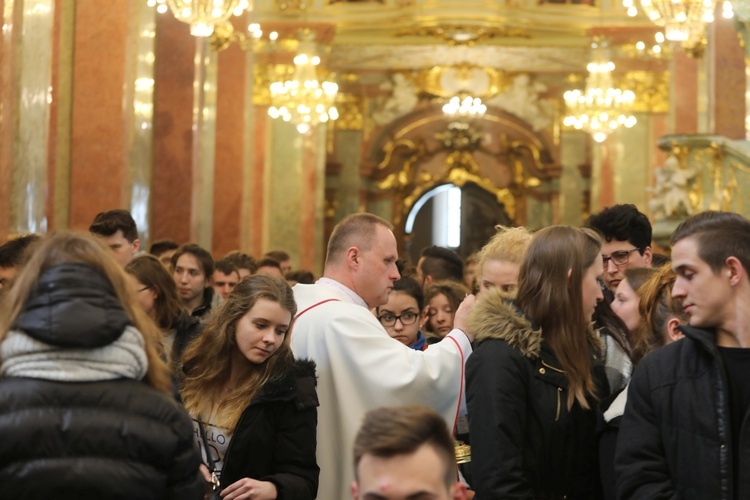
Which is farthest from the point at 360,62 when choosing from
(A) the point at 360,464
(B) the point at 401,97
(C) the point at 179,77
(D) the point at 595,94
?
(A) the point at 360,464

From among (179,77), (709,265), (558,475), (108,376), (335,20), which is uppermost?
(335,20)

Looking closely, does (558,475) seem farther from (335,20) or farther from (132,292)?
(335,20)

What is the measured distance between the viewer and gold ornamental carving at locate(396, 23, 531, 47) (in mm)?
25541

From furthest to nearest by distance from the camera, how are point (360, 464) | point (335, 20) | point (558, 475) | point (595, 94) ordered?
1. point (335, 20)
2. point (595, 94)
3. point (558, 475)
4. point (360, 464)

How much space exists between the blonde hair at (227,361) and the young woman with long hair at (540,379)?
2.96 ft

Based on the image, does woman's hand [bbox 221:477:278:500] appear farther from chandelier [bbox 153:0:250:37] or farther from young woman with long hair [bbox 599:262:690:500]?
chandelier [bbox 153:0:250:37]

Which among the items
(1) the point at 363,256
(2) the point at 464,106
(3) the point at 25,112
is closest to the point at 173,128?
(3) the point at 25,112

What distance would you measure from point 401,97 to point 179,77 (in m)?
10.2

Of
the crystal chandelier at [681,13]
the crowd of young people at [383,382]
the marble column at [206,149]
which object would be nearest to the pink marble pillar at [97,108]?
the marble column at [206,149]

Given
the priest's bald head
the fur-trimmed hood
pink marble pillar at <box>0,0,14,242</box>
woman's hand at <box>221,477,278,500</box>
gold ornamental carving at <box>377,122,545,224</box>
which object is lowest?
woman's hand at <box>221,477,278,500</box>

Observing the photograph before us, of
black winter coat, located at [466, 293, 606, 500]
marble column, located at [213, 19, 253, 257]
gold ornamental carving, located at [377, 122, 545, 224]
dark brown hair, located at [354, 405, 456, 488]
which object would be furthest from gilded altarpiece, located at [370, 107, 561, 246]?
dark brown hair, located at [354, 405, 456, 488]

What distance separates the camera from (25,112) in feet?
36.6

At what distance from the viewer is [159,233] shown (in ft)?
59.7

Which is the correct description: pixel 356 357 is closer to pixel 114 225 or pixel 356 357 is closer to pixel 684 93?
pixel 114 225
